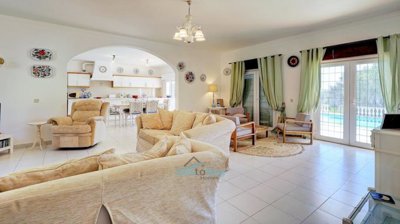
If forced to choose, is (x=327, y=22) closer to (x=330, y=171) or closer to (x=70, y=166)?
(x=330, y=171)

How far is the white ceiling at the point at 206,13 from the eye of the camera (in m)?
3.46

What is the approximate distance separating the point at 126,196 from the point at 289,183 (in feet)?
7.48

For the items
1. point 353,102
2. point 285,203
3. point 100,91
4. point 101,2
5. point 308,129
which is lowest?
point 285,203

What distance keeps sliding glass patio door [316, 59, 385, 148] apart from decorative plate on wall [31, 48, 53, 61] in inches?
257

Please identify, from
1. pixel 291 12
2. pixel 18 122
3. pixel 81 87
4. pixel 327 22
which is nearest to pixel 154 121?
pixel 18 122

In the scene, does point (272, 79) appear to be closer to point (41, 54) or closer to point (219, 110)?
point (219, 110)

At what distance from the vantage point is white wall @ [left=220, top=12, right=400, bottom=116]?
4.02m

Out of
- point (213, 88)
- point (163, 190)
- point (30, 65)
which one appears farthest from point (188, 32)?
point (213, 88)

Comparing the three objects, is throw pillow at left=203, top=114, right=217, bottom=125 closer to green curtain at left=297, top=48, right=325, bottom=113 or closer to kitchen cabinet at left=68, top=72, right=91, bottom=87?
green curtain at left=297, top=48, right=325, bottom=113

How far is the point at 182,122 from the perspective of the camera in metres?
3.67

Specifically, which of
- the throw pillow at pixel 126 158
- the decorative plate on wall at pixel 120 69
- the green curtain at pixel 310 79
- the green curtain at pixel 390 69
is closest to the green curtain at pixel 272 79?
the green curtain at pixel 310 79

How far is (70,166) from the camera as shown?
1276mm

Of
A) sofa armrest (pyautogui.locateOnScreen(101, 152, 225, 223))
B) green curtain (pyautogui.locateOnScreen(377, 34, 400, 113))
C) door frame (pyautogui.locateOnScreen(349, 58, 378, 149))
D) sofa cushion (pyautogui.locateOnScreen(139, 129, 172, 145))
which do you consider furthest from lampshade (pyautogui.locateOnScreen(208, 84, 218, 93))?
sofa armrest (pyautogui.locateOnScreen(101, 152, 225, 223))

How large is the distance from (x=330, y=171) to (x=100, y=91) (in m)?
9.35
